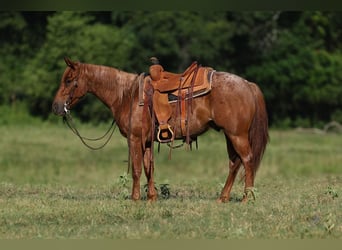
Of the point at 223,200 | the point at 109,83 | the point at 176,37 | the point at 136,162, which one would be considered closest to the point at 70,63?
the point at 109,83

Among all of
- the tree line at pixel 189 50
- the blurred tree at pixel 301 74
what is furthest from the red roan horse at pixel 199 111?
the blurred tree at pixel 301 74

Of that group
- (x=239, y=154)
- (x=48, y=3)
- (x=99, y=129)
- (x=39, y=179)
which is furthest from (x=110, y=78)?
(x=99, y=129)

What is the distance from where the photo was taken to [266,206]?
437 inches

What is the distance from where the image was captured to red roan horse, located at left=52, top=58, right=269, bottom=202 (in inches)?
461

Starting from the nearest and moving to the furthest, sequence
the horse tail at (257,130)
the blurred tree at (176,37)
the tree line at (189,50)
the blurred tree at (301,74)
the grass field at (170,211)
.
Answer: the grass field at (170,211)
the horse tail at (257,130)
the tree line at (189,50)
the blurred tree at (176,37)
the blurred tree at (301,74)

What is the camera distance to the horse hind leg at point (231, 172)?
11985mm

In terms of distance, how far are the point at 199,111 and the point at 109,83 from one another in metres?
1.33

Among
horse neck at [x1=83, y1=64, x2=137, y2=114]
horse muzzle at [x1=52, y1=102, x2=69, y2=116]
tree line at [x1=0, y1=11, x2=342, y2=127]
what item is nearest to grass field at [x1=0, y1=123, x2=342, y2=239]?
horse neck at [x1=83, y1=64, x2=137, y2=114]

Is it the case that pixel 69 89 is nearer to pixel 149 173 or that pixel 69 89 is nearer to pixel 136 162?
pixel 136 162

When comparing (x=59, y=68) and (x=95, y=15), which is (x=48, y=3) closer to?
(x=59, y=68)

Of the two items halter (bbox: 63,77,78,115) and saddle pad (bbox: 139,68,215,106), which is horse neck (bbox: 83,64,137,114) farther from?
saddle pad (bbox: 139,68,215,106)

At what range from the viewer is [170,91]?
11.9 metres

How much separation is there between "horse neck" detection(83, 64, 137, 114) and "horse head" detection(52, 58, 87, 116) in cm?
10

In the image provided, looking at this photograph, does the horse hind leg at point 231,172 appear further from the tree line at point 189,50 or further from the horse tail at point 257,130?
the tree line at point 189,50
